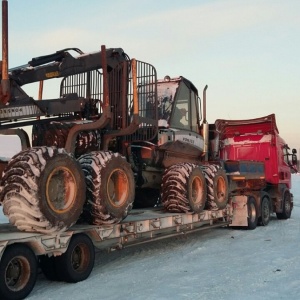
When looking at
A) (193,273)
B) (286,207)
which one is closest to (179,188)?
(193,273)

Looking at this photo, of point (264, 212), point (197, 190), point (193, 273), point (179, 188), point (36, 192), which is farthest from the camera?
point (264, 212)

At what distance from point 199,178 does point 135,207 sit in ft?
5.95

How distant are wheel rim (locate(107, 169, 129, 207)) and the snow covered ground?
1.02 meters

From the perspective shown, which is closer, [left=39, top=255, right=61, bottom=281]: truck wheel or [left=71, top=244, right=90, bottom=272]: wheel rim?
[left=39, top=255, right=61, bottom=281]: truck wheel

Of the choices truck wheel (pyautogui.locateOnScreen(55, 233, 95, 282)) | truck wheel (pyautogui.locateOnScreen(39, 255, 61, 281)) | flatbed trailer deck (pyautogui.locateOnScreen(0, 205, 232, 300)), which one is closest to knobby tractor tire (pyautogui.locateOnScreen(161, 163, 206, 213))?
flatbed trailer deck (pyautogui.locateOnScreen(0, 205, 232, 300))

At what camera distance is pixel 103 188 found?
6.16m

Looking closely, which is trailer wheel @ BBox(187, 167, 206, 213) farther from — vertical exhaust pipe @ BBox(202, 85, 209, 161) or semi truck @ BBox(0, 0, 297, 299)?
vertical exhaust pipe @ BBox(202, 85, 209, 161)

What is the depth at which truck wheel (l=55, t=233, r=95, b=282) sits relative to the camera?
5605mm

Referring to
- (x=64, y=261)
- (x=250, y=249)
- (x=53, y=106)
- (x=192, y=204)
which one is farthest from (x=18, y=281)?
(x=250, y=249)

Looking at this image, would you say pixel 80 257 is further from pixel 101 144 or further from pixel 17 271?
pixel 101 144

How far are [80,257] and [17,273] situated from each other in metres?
1.11

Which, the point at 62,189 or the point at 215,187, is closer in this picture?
the point at 62,189

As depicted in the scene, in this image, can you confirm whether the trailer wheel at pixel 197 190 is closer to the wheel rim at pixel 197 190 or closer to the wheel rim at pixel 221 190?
the wheel rim at pixel 197 190

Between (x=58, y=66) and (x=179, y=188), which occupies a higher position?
(x=58, y=66)
